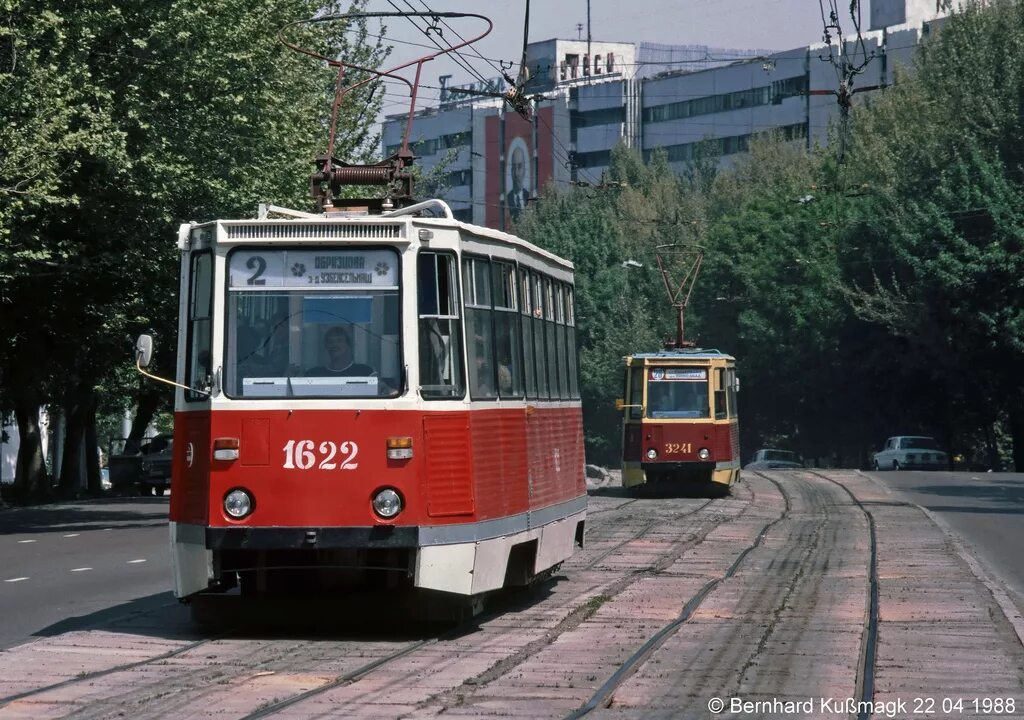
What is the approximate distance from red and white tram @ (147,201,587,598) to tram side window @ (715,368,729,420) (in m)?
21.4

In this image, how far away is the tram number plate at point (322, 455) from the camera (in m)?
11.5

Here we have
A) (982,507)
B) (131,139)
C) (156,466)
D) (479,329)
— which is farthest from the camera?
(156,466)

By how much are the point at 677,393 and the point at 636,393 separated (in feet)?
2.66

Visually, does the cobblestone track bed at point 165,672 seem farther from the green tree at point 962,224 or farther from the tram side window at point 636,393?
the green tree at point 962,224

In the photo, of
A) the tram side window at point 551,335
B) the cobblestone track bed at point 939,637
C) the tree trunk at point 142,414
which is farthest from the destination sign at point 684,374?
the tree trunk at point 142,414

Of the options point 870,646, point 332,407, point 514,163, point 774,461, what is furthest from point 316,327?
point 514,163

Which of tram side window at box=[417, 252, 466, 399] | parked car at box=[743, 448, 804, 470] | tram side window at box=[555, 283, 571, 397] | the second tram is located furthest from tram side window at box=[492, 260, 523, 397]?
parked car at box=[743, 448, 804, 470]

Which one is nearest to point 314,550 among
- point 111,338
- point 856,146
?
point 111,338

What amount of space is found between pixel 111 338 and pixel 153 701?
24759 mm

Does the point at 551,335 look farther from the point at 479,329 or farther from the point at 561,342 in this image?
the point at 479,329

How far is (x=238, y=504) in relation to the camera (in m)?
11.5

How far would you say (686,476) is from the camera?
3372 centimetres

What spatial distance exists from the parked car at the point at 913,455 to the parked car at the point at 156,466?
79.7 feet

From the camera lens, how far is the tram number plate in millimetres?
11484
